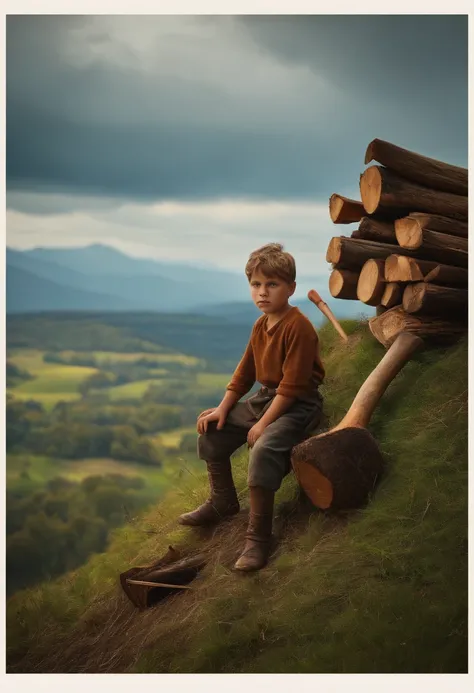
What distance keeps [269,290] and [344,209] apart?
1.51m

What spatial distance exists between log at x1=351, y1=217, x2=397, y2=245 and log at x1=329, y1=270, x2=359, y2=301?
0.26m

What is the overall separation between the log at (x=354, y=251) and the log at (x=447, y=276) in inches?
13.0

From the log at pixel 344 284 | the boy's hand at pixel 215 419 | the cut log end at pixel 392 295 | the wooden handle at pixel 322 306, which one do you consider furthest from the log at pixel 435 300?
the boy's hand at pixel 215 419

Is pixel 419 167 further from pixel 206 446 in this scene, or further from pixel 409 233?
pixel 206 446

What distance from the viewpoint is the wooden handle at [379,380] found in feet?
14.5

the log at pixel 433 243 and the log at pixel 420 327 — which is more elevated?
the log at pixel 433 243

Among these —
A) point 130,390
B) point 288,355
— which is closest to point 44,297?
point 130,390

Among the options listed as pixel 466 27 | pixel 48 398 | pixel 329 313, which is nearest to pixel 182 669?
pixel 48 398

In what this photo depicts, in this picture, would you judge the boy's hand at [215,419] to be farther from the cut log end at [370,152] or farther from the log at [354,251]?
the cut log end at [370,152]

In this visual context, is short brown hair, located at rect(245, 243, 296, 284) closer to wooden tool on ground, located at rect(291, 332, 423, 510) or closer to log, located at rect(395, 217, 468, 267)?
wooden tool on ground, located at rect(291, 332, 423, 510)

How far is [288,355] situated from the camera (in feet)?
13.6

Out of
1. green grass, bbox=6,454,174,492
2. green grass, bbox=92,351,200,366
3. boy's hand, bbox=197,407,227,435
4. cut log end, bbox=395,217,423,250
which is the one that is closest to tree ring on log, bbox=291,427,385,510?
boy's hand, bbox=197,407,227,435

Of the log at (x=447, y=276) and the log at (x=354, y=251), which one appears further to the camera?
the log at (x=354, y=251)

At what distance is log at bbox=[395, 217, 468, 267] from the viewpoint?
4957 mm
